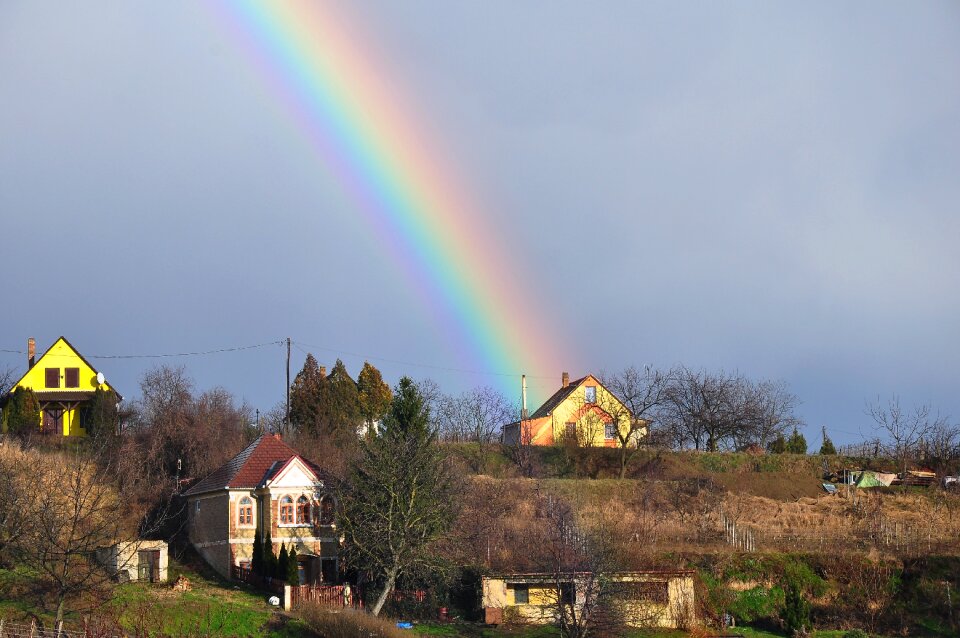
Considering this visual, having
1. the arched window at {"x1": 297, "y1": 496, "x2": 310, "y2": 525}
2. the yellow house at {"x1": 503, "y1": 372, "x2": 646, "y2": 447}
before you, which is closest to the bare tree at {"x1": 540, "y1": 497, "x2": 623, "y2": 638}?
the arched window at {"x1": 297, "y1": 496, "x2": 310, "y2": 525}

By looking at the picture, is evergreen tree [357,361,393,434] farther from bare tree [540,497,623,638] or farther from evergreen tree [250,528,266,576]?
bare tree [540,497,623,638]

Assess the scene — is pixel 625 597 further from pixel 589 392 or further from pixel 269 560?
pixel 589 392

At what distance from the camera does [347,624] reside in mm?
37094

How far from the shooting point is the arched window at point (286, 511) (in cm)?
4941

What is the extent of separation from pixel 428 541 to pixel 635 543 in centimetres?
1228

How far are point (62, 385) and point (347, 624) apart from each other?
44797 millimetres

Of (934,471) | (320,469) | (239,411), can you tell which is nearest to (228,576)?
(320,469)

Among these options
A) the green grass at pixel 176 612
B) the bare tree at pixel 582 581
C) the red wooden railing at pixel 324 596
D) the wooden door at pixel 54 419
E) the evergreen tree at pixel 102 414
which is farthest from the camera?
the wooden door at pixel 54 419

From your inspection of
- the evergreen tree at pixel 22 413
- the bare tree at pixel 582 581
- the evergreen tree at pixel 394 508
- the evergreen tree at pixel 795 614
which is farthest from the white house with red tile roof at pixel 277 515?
the evergreen tree at pixel 22 413

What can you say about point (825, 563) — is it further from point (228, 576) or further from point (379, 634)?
point (228, 576)

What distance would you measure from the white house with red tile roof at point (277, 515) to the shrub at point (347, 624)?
31.8 ft

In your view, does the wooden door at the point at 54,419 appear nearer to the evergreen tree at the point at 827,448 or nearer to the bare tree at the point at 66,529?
the bare tree at the point at 66,529

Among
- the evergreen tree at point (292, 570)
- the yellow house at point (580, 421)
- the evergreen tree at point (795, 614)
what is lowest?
the evergreen tree at point (795, 614)

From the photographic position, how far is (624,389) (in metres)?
81.4
